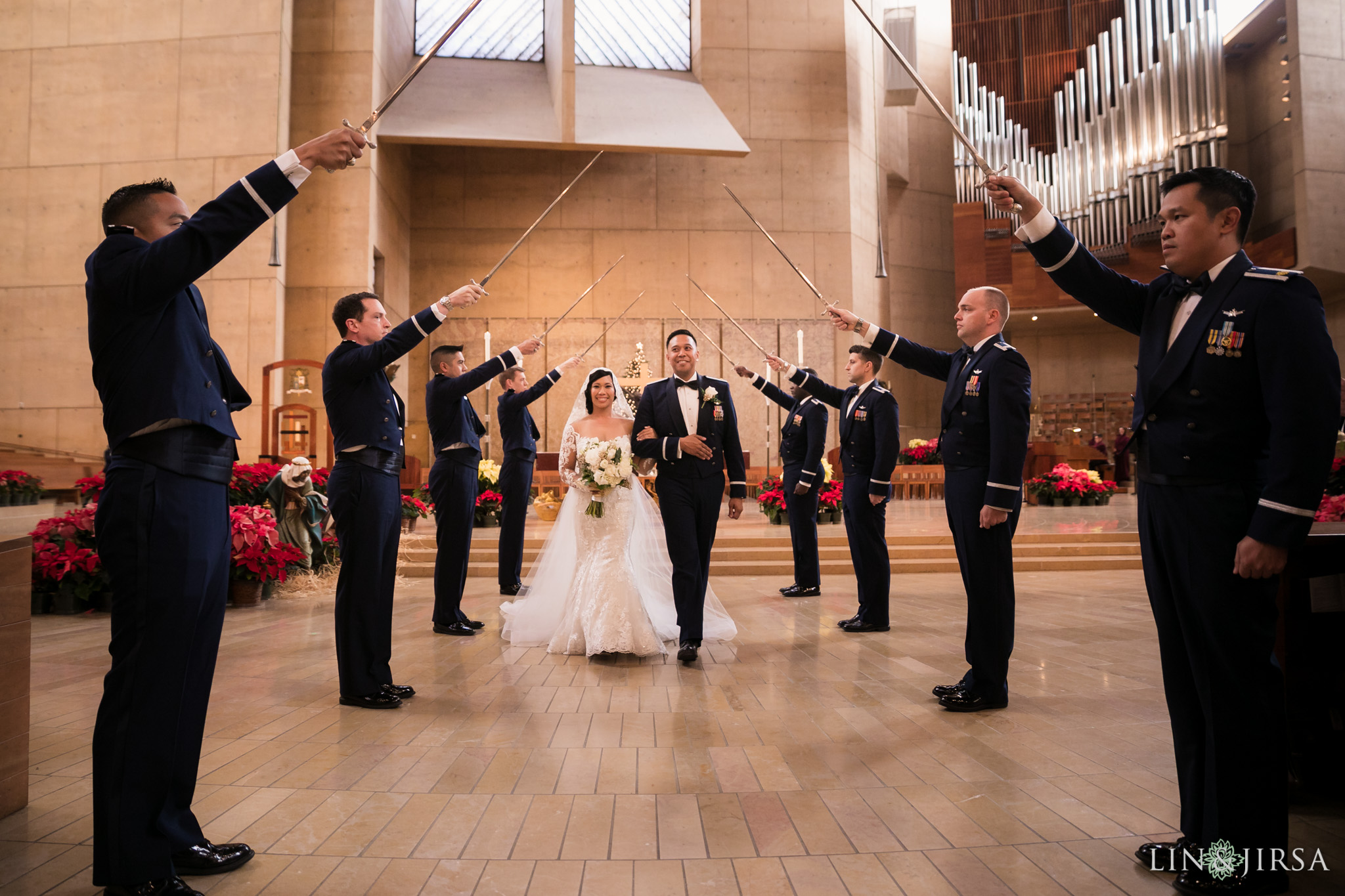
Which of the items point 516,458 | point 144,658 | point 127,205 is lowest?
point 144,658

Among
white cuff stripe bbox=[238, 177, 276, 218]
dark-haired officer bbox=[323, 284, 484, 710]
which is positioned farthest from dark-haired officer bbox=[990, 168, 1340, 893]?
dark-haired officer bbox=[323, 284, 484, 710]

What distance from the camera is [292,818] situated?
270 cm

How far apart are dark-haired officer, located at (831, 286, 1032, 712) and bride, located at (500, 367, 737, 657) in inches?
74.9

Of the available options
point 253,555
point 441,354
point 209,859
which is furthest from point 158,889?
point 253,555

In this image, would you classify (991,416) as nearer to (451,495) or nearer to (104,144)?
(451,495)

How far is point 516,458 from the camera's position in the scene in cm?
716

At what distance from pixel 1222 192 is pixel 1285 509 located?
2.89 feet

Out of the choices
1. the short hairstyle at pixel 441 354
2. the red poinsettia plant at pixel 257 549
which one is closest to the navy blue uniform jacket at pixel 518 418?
the short hairstyle at pixel 441 354

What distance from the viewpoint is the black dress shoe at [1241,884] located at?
2.13 meters

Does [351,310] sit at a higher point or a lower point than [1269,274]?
higher

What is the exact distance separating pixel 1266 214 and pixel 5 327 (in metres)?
24.4

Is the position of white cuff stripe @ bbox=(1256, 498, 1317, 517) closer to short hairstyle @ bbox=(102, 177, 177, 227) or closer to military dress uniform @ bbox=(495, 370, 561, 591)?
short hairstyle @ bbox=(102, 177, 177, 227)

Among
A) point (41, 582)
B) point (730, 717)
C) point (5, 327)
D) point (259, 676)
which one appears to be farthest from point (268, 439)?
point (730, 717)

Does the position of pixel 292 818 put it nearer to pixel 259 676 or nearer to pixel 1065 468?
pixel 259 676
